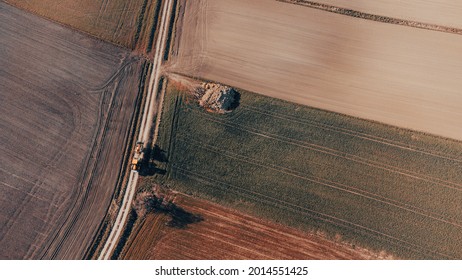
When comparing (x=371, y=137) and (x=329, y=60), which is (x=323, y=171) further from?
(x=329, y=60)

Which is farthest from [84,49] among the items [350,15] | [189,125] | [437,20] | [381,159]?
[437,20]

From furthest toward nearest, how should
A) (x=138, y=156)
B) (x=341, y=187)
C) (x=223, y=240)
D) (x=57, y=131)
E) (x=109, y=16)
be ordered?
(x=109, y=16) → (x=57, y=131) → (x=138, y=156) → (x=341, y=187) → (x=223, y=240)

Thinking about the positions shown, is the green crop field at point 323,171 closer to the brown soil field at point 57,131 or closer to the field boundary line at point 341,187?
the field boundary line at point 341,187

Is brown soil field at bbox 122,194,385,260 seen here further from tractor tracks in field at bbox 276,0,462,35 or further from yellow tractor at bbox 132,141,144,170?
tractor tracks in field at bbox 276,0,462,35

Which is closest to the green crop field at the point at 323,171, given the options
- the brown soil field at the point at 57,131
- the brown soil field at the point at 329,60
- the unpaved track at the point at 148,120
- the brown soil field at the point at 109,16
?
Answer: the unpaved track at the point at 148,120

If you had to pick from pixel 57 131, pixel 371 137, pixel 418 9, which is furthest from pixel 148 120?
pixel 418 9

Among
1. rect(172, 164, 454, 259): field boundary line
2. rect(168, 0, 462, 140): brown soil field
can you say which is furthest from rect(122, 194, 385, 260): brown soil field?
rect(168, 0, 462, 140): brown soil field

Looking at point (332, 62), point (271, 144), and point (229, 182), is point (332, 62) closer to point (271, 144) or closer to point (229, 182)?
point (271, 144)
